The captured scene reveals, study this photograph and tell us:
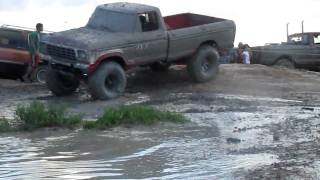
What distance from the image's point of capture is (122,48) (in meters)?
15.0

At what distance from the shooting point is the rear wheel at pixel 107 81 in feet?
47.9

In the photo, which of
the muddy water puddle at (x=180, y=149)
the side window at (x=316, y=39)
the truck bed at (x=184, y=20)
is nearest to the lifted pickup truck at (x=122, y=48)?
the truck bed at (x=184, y=20)

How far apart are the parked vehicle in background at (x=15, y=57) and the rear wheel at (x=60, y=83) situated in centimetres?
281

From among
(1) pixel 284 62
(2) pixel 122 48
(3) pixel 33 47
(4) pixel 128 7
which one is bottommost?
(1) pixel 284 62

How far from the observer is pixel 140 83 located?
1728 cm

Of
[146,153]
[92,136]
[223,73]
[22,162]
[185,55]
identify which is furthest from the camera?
[223,73]

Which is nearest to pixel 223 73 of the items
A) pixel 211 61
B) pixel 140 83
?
pixel 211 61

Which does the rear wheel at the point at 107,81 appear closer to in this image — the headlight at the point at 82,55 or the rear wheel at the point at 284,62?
the headlight at the point at 82,55

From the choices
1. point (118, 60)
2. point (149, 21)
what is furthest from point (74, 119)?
point (149, 21)

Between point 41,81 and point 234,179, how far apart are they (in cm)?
1255

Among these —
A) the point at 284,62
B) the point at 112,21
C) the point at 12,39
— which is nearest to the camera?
the point at 112,21

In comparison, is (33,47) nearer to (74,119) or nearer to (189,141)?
(74,119)

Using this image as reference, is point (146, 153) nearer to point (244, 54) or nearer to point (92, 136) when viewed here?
point (92, 136)

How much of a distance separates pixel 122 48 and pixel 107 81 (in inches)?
31.6
